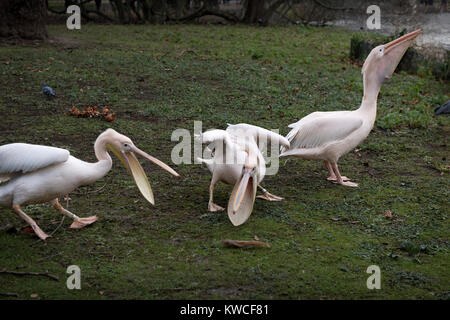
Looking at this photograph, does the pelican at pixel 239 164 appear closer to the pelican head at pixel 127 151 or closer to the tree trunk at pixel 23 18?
the pelican head at pixel 127 151

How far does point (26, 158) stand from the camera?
3561mm

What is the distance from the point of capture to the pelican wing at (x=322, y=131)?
486 cm

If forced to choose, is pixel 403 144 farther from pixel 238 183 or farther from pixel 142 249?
pixel 142 249

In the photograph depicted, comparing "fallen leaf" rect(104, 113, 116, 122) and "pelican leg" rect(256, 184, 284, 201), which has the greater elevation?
"fallen leaf" rect(104, 113, 116, 122)

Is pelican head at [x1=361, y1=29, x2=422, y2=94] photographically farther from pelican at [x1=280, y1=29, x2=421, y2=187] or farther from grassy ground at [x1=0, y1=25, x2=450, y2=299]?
grassy ground at [x1=0, y1=25, x2=450, y2=299]

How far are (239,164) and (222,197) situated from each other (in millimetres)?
641

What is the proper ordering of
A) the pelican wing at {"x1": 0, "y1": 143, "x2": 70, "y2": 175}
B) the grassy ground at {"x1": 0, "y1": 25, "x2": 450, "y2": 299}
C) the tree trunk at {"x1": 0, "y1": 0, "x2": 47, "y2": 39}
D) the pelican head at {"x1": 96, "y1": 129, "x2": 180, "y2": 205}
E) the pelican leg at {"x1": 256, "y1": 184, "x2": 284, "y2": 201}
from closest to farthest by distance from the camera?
the grassy ground at {"x1": 0, "y1": 25, "x2": 450, "y2": 299} → the pelican wing at {"x1": 0, "y1": 143, "x2": 70, "y2": 175} → the pelican head at {"x1": 96, "y1": 129, "x2": 180, "y2": 205} → the pelican leg at {"x1": 256, "y1": 184, "x2": 284, "y2": 201} → the tree trunk at {"x1": 0, "y1": 0, "x2": 47, "y2": 39}

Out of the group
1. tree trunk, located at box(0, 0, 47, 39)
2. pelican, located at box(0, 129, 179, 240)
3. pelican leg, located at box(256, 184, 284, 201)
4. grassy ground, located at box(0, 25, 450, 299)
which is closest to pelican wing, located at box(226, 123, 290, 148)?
pelican leg, located at box(256, 184, 284, 201)

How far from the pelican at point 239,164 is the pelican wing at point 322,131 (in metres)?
0.54

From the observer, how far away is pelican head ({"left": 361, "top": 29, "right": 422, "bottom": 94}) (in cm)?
498

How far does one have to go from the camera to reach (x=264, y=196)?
4.50m

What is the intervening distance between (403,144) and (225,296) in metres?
3.85

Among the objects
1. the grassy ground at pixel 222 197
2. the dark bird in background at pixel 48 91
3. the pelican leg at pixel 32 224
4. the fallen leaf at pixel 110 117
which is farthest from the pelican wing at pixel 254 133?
the dark bird in background at pixel 48 91

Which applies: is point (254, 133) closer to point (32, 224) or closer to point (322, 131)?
point (322, 131)
